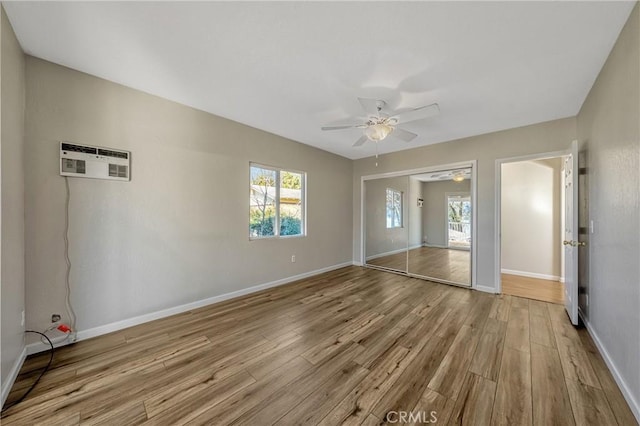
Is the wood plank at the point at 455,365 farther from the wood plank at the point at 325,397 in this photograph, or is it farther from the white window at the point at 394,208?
the white window at the point at 394,208

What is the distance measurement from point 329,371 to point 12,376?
91.2 inches

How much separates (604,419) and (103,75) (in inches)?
189

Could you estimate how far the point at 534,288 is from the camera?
391 centimetres

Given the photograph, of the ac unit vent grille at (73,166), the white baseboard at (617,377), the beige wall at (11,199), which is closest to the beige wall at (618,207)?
the white baseboard at (617,377)

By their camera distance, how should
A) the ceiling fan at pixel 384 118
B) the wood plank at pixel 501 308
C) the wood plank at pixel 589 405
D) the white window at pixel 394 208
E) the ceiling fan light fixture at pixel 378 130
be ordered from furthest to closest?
1. the white window at pixel 394 208
2. the wood plank at pixel 501 308
3. the ceiling fan light fixture at pixel 378 130
4. the ceiling fan at pixel 384 118
5. the wood plank at pixel 589 405

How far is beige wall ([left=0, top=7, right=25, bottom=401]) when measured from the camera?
5.19 ft

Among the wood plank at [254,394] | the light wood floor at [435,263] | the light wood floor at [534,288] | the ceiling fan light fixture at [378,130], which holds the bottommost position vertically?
the wood plank at [254,394]

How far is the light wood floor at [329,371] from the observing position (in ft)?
4.85

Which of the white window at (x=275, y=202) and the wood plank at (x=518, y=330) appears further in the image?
the white window at (x=275, y=202)

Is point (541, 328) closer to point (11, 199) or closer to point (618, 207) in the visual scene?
point (618, 207)

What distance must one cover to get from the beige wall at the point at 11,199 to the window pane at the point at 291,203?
285cm

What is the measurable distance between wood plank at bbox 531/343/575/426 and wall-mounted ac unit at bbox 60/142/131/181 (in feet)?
13.0

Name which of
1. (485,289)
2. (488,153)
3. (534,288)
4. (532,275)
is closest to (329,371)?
(485,289)

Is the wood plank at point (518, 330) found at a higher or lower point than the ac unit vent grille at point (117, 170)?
lower
